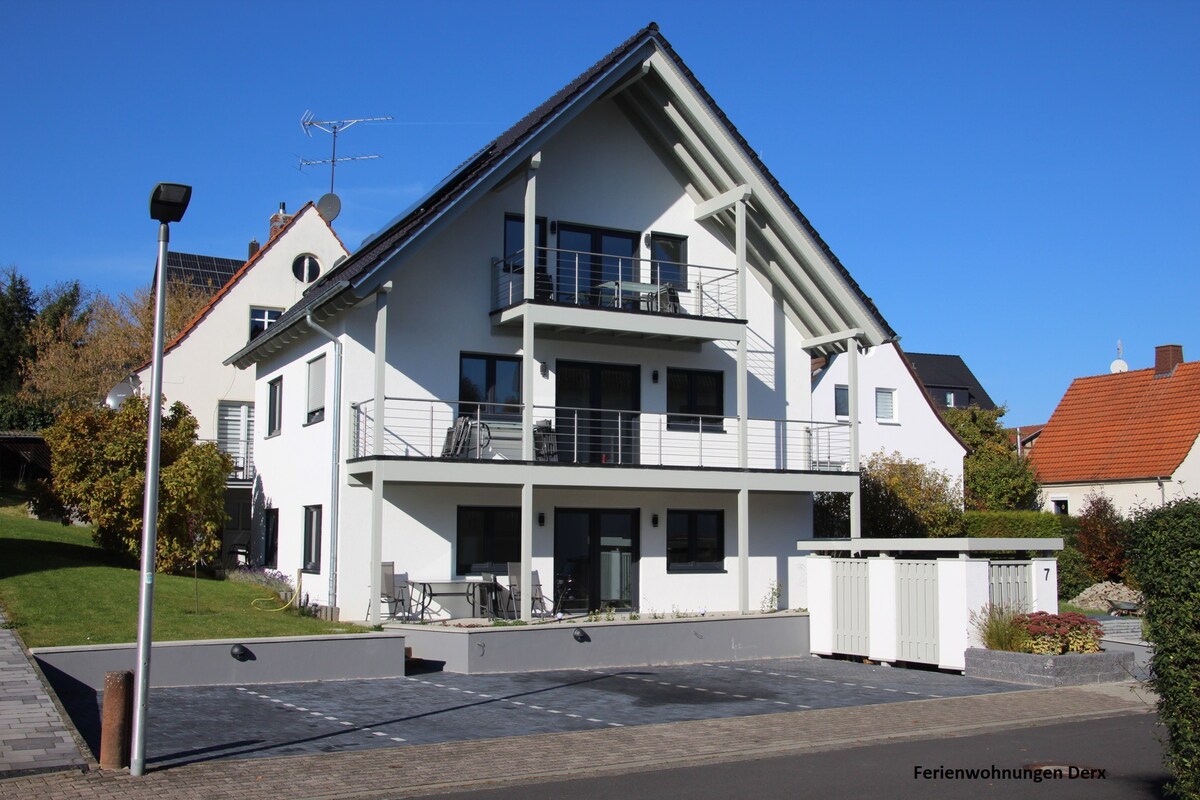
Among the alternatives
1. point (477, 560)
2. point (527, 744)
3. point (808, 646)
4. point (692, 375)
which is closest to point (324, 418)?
point (477, 560)

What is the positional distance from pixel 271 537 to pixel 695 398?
9753 millimetres

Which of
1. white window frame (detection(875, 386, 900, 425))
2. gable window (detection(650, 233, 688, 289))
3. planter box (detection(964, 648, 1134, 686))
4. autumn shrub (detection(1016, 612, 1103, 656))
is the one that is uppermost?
gable window (detection(650, 233, 688, 289))

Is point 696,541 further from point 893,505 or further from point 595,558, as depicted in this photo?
point 893,505

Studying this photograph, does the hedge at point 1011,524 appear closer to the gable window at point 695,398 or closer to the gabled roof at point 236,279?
the gable window at point 695,398

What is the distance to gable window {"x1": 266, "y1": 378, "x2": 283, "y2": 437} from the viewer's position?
25.4 metres

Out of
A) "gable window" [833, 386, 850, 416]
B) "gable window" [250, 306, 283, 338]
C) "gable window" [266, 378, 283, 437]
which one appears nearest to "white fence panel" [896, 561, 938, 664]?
"gable window" [266, 378, 283, 437]

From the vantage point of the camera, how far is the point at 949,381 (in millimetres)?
63562

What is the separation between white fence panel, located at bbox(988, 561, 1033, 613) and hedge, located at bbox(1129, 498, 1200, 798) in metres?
9.51

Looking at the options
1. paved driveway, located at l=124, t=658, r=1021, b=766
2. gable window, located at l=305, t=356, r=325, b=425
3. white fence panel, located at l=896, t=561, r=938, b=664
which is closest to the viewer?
paved driveway, located at l=124, t=658, r=1021, b=766

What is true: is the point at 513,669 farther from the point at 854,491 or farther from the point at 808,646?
the point at 854,491

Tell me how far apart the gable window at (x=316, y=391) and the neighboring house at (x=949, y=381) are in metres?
44.8

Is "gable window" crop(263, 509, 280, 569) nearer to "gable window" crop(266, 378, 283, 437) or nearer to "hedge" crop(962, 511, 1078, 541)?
"gable window" crop(266, 378, 283, 437)

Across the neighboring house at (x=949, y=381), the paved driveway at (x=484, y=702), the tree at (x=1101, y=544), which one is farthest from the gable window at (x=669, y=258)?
the neighboring house at (x=949, y=381)

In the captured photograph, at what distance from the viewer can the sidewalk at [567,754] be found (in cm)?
952
